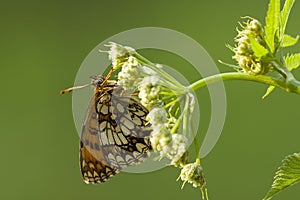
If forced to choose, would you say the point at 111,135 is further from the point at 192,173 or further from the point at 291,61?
the point at 291,61

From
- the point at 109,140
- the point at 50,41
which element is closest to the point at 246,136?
the point at 50,41

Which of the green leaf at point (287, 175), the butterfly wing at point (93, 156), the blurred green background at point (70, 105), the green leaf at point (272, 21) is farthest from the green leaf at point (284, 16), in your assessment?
the blurred green background at point (70, 105)

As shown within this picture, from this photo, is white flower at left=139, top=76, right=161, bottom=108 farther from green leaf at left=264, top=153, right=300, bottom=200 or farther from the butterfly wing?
the butterfly wing

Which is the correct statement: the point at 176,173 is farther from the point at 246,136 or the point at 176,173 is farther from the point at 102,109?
the point at 102,109

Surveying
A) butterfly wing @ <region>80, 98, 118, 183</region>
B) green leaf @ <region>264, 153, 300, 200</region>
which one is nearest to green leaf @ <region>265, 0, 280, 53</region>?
green leaf @ <region>264, 153, 300, 200</region>

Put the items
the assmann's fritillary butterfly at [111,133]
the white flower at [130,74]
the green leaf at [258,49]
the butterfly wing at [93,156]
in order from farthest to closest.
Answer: the butterfly wing at [93,156] → the assmann's fritillary butterfly at [111,133] → the white flower at [130,74] → the green leaf at [258,49]

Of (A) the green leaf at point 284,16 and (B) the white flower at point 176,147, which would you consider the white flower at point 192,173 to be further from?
(A) the green leaf at point 284,16

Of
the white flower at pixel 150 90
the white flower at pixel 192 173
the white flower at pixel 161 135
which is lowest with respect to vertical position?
the white flower at pixel 192 173

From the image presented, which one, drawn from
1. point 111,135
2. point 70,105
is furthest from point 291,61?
point 70,105
